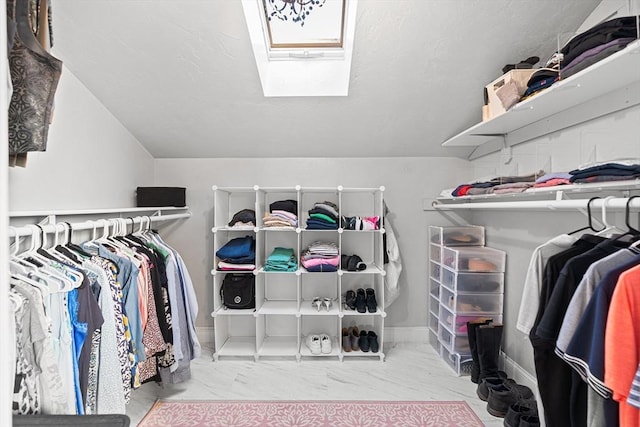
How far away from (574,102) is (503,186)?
1.72ft

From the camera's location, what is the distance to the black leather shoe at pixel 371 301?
288cm

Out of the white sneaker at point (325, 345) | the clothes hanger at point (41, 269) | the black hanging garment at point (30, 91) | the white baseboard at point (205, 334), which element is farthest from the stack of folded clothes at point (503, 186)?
the white baseboard at point (205, 334)

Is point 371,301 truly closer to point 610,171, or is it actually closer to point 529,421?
point 529,421

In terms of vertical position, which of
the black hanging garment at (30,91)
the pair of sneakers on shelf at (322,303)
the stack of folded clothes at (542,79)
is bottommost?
the pair of sneakers on shelf at (322,303)

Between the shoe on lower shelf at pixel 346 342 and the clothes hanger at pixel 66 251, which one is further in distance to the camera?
the shoe on lower shelf at pixel 346 342

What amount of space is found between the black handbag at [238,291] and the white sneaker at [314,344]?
56 cm

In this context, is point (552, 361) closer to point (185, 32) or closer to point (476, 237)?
point (476, 237)

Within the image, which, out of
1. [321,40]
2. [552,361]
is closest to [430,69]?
[321,40]

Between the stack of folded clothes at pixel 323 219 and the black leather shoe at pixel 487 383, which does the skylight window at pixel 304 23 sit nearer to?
the stack of folded clothes at pixel 323 219

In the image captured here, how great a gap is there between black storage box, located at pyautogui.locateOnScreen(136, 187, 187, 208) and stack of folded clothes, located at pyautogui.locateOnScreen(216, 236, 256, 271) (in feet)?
1.75

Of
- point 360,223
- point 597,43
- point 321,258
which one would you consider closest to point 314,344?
point 321,258

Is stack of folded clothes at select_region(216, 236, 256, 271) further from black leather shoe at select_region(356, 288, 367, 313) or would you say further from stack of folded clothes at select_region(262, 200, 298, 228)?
black leather shoe at select_region(356, 288, 367, 313)

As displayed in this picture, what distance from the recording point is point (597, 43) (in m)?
1.33

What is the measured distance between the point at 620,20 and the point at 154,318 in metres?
2.46
